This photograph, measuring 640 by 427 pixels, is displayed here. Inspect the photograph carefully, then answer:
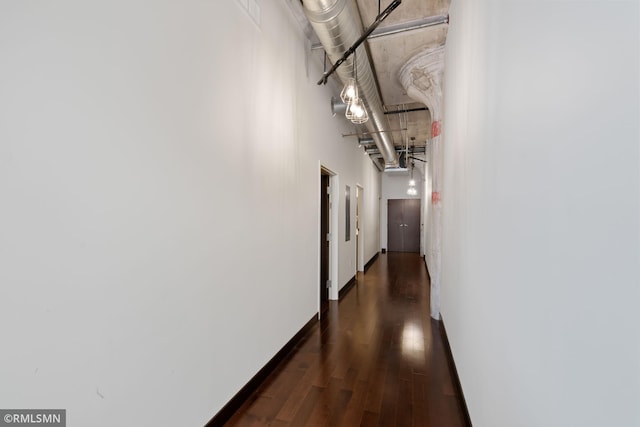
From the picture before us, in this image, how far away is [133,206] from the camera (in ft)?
4.39

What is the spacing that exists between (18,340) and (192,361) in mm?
909

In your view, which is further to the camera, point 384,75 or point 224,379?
point 384,75

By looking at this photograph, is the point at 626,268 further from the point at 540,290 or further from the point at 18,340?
the point at 18,340

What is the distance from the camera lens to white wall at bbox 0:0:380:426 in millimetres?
983

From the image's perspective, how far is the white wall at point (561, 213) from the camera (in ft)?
1.73

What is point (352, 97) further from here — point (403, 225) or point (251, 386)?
point (403, 225)

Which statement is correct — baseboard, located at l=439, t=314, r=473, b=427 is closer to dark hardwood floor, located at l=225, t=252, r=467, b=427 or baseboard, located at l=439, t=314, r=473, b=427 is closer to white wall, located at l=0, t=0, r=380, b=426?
dark hardwood floor, located at l=225, t=252, r=467, b=427

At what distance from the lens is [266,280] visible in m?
2.56

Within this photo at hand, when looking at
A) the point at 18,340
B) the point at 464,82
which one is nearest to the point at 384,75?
the point at 464,82

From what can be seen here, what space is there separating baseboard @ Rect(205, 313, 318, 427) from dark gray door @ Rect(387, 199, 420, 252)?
28.5ft

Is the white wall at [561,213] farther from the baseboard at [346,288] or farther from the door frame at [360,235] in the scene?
the door frame at [360,235]

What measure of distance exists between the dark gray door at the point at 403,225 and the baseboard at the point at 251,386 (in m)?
8.68

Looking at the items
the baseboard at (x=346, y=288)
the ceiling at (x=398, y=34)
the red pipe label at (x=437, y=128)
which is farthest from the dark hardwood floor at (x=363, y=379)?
the ceiling at (x=398, y=34)

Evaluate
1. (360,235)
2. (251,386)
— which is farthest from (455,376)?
(360,235)
